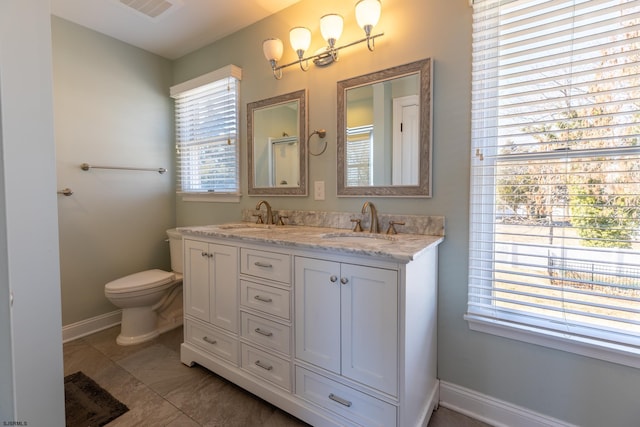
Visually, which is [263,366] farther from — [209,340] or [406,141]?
[406,141]

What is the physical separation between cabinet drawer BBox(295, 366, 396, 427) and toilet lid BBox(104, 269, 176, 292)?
142 centimetres

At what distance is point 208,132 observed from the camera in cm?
259

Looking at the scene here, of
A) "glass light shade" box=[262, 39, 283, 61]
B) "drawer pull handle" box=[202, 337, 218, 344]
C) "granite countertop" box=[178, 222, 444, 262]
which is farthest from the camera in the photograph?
"glass light shade" box=[262, 39, 283, 61]

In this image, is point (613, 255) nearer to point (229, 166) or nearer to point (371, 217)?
point (371, 217)

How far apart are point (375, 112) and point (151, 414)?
2006 millimetres

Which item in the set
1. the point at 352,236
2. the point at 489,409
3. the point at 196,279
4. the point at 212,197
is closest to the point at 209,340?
the point at 196,279

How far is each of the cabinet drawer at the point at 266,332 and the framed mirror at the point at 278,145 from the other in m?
0.87

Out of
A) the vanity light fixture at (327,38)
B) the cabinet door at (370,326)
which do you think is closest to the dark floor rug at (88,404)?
the cabinet door at (370,326)

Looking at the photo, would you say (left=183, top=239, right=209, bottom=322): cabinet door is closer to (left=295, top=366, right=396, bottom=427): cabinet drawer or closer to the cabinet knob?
the cabinet knob

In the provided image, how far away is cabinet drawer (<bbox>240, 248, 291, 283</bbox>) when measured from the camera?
145 centimetres

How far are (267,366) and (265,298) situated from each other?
1.19ft

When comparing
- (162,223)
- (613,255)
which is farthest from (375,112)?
(162,223)

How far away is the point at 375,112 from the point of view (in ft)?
5.64

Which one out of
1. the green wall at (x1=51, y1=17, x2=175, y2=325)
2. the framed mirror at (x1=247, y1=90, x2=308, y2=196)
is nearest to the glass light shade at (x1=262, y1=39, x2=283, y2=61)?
the framed mirror at (x1=247, y1=90, x2=308, y2=196)
